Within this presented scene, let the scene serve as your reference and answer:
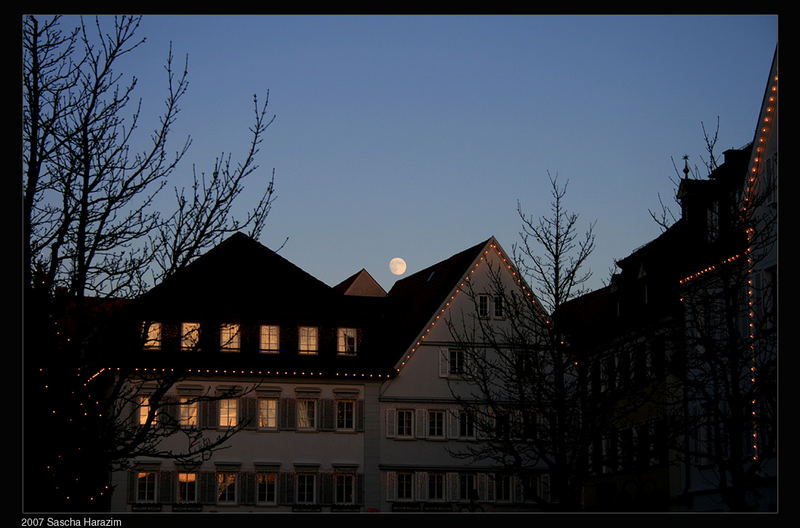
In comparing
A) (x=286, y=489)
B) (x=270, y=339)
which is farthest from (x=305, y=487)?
(x=270, y=339)

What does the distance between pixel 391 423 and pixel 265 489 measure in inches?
238

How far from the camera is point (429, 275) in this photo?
194ft

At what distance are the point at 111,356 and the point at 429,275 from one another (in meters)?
43.0

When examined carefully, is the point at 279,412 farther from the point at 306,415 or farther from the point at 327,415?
the point at 327,415

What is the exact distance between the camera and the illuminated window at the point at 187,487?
48.4m

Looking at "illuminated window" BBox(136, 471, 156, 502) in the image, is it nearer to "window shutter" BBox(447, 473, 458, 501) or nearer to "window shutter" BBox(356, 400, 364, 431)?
"window shutter" BBox(356, 400, 364, 431)

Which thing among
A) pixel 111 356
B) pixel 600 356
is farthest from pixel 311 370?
pixel 111 356

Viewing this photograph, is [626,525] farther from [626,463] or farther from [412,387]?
[412,387]

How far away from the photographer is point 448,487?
50906mm

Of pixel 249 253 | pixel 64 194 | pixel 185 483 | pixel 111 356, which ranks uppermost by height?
pixel 249 253

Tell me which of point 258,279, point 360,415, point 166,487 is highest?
point 258,279

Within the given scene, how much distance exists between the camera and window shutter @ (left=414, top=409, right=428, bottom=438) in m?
Answer: 51.2

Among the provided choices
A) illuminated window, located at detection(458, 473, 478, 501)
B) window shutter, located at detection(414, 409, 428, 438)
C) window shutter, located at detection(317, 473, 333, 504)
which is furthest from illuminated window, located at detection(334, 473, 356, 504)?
illuminated window, located at detection(458, 473, 478, 501)

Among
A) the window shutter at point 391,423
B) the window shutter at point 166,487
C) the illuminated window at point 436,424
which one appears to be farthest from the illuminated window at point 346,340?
the window shutter at point 166,487
